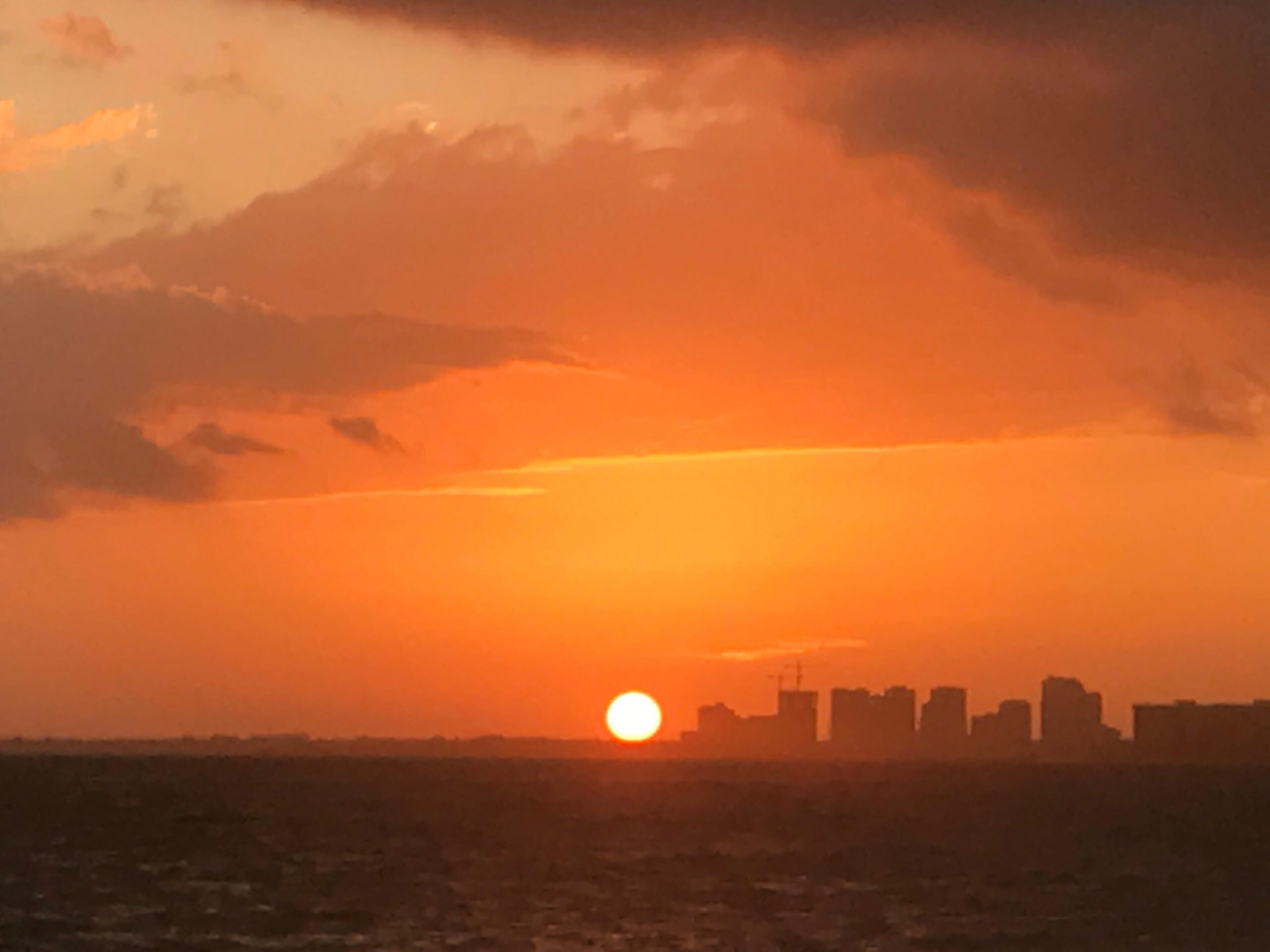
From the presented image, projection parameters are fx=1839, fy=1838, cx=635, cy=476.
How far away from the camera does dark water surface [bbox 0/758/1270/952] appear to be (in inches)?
3049

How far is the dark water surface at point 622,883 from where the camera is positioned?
77.4m

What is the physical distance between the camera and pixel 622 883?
99.1 m

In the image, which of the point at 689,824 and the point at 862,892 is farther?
the point at 689,824

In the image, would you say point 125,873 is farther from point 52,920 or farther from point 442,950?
point 442,950

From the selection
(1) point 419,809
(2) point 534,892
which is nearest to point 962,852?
(2) point 534,892

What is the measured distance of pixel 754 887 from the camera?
9838 cm

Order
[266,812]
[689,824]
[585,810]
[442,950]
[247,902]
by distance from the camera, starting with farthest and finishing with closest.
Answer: [585,810] → [266,812] → [689,824] → [247,902] → [442,950]

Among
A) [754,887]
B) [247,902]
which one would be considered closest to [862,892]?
[754,887]

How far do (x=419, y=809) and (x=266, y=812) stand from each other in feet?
56.4

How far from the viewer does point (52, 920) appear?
80.7m

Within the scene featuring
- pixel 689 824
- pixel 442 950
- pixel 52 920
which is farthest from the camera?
pixel 689 824

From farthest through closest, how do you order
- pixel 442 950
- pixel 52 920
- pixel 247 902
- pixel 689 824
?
pixel 689 824
pixel 247 902
pixel 52 920
pixel 442 950

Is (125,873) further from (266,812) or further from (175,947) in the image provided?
(266,812)

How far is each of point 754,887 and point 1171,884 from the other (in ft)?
85.0
